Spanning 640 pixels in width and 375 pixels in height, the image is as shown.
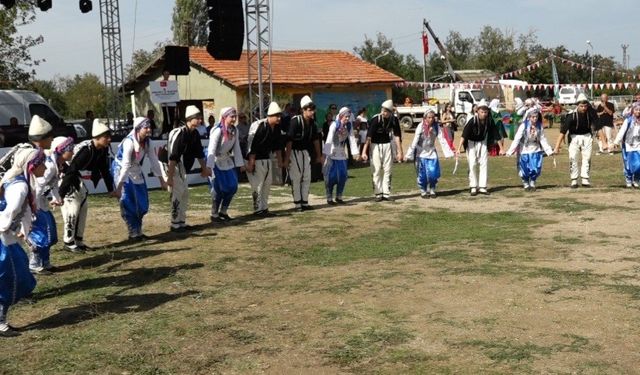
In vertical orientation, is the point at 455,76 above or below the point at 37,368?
above

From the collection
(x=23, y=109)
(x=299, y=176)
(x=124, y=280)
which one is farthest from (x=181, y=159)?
(x=23, y=109)

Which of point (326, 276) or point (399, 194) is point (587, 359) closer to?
point (326, 276)

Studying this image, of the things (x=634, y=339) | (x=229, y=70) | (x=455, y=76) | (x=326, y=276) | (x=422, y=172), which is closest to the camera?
(x=634, y=339)

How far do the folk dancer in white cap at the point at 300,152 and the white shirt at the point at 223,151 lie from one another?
1.12m

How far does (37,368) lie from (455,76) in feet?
175

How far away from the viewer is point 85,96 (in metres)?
72.1

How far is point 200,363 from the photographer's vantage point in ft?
18.5

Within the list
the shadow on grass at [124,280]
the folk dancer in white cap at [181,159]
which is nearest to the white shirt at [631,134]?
the folk dancer in white cap at [181,159]

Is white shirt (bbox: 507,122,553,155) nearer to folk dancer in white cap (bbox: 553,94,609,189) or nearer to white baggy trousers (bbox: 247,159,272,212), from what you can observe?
folk dancer in white cap (bbox: 553,94,609,189)

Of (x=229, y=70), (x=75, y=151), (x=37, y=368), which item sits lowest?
(x=37, y=368)

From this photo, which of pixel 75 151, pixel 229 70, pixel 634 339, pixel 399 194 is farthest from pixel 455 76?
pixel 634 339

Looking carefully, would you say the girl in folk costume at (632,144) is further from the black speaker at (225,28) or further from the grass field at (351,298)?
the black speaker at (225,28)

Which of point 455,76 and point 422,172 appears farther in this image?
point 455,76

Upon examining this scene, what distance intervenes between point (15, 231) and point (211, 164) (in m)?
5.57
